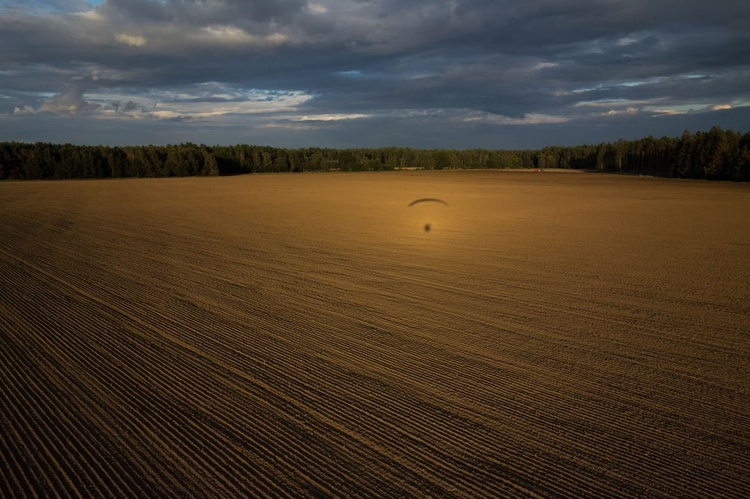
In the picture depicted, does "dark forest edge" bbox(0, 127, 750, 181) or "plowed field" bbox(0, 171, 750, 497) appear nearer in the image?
"plowed field" bbox(0, 171, 750, 497)

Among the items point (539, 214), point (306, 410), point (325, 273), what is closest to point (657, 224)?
point (539, 214)

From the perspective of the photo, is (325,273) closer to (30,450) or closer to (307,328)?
(307,328)

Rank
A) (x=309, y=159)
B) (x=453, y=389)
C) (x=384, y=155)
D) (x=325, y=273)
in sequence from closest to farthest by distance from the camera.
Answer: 1. (x=453, y=389)
2. (x=325, y=273)
3. (x=309, y=159)
4. (x=384, y=155)

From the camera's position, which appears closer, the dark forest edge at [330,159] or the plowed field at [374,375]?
the plowed field at [374,375]

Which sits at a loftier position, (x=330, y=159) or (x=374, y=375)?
(x=330, y=159)

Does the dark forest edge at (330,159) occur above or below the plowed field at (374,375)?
above
